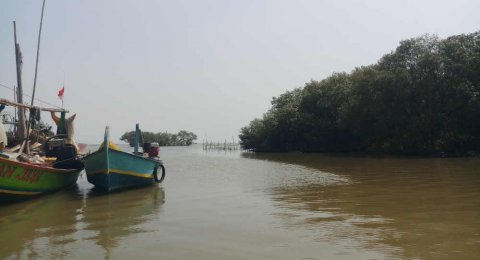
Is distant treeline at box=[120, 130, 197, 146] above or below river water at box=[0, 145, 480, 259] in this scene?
above

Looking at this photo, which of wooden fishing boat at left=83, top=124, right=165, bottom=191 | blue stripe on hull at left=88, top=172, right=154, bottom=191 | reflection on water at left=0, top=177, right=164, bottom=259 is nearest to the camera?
reflection on water at left=0, top=177, right=164, bottom=259

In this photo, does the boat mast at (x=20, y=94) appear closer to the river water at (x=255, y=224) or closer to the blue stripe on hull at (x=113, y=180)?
the blue stripe on hull at (x=113, y=180)

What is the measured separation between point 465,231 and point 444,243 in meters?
1.02

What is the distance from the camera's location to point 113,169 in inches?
559

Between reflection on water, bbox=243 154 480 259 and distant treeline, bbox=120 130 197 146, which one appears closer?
reflection on water, bbox=243 154 480 259

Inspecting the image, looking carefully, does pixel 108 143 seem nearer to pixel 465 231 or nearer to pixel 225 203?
pixel 225 203

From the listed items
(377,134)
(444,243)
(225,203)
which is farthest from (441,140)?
(444,243)

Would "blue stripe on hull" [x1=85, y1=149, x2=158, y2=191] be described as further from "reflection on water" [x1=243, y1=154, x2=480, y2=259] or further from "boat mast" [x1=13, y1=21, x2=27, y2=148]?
"reflection on water" [x1=243, y1=154, x2=480, y2=259]

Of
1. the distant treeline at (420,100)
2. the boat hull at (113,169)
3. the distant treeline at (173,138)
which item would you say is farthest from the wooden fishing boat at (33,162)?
the distant treeline at (173,138)

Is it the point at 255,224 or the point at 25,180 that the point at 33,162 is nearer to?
the point at 25,180

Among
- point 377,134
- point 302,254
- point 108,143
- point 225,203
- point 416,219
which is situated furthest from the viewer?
point 377,134

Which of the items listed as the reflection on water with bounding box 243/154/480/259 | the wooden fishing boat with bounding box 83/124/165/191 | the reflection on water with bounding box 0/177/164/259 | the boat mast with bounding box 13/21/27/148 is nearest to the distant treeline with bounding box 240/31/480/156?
the reflection on water with bounding box 243/154/480/259

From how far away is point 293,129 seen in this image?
2052 inches

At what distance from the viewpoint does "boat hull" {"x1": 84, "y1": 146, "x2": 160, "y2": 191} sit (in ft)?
45.8
